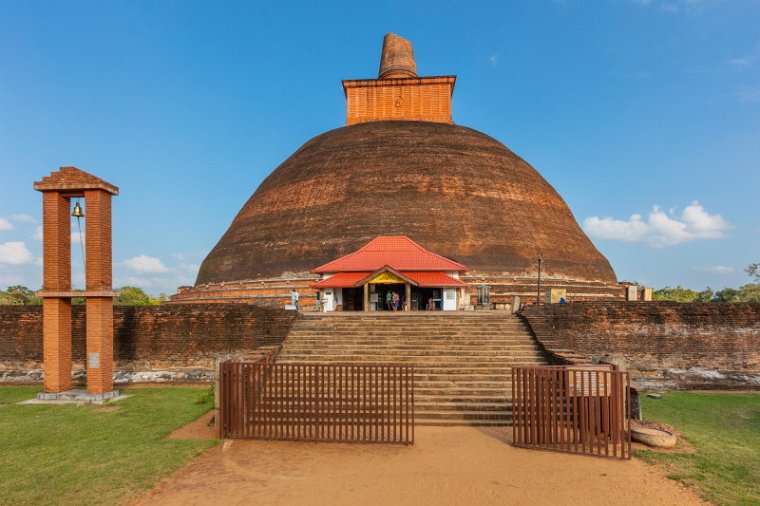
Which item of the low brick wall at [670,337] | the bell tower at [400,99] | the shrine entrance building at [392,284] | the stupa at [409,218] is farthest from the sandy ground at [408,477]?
the bell tower at [400,99]

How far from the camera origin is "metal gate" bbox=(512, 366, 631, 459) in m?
6.07

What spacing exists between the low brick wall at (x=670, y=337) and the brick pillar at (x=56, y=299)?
10053 mm

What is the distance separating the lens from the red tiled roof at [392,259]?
1642 cm

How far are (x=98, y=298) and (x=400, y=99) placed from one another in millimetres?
18150

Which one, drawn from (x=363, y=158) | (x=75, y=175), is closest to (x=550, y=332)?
(x=75, y=175)

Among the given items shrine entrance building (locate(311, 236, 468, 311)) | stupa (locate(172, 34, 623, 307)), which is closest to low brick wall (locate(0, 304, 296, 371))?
shrine entrance building (locate(311, 236, 468, 311))

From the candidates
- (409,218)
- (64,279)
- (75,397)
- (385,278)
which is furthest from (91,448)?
(409,218)

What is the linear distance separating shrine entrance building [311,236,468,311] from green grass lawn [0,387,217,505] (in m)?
6.83

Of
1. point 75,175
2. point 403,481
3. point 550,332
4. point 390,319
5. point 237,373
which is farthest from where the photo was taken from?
point 390,319

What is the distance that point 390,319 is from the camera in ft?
39.0

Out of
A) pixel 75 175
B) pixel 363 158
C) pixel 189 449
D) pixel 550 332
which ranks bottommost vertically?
pixel 189 449

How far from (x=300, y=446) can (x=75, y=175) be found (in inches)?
296

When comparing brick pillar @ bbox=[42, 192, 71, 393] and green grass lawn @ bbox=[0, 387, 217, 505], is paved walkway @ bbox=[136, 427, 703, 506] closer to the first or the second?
green grass lawn @ bbox=[0, 387, 217, 505]

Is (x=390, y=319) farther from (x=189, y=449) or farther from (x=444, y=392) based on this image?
(x=189, y=449)
